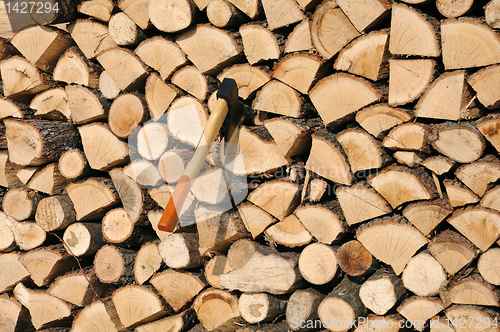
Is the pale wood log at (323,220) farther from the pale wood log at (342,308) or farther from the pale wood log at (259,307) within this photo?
the pale wood log at (259,307)

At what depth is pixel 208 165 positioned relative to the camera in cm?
225

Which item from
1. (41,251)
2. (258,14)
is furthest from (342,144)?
(41,251)

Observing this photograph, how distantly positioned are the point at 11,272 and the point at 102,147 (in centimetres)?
120

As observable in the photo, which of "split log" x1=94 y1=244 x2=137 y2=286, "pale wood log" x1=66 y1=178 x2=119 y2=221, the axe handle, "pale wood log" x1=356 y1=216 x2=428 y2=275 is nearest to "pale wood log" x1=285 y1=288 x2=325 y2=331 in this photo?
"pale wood log" x1=356 y1=216 x2=428 y2=275

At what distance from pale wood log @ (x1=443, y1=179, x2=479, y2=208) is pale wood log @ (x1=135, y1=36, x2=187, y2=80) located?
1531 millimetres

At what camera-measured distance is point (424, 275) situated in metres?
1.86

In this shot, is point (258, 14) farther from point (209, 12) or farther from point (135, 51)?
point (135, 51)

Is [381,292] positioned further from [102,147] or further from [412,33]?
[102,147]

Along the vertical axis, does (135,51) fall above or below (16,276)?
above

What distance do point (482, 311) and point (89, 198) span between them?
2.22 meters

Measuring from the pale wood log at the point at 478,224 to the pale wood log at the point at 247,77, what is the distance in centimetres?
116

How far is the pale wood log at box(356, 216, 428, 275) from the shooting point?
187 cm

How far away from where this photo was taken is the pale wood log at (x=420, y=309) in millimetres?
1850

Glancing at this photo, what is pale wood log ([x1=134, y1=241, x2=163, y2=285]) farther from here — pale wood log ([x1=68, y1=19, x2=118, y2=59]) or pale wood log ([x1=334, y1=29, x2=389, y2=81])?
pale wood log ([x1=334, y1=29, x2=389, y2=81])
